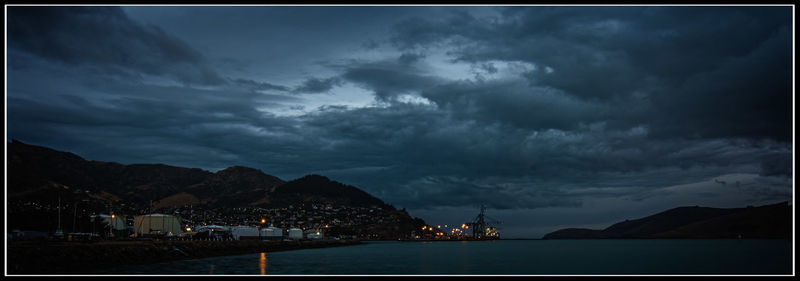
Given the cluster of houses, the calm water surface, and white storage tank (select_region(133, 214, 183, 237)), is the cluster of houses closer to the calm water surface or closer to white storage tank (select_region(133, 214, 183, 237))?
white storage tank (select_region(133, 214, 183, 237))

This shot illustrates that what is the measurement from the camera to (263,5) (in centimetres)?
2533

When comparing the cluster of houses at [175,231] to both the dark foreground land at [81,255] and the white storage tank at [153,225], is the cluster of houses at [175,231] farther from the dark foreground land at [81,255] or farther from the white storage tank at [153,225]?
the dark foreground land at [81,255]

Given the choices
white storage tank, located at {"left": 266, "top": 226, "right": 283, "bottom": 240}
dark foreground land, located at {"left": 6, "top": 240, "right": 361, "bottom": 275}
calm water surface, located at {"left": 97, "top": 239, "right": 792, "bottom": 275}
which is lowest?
white storage tank, located at {"left": 266, "top": 226, "right": 283, "bottom": 240}

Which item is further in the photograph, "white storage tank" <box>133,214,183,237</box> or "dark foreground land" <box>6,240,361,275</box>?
"white storage tank" <box>133,214,183,237</box>

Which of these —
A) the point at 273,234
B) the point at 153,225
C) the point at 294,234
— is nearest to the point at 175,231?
the point at 153,225

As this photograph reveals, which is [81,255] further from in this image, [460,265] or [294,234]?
[294,234]

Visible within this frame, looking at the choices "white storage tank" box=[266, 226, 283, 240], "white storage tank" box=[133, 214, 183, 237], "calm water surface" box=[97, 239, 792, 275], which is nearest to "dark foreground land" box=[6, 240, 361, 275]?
"calm water surface" box=[97, 239, 792, 275]

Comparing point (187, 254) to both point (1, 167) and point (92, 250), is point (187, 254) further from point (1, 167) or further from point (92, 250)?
point (1, 167)

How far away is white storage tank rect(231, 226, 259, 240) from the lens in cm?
13361
